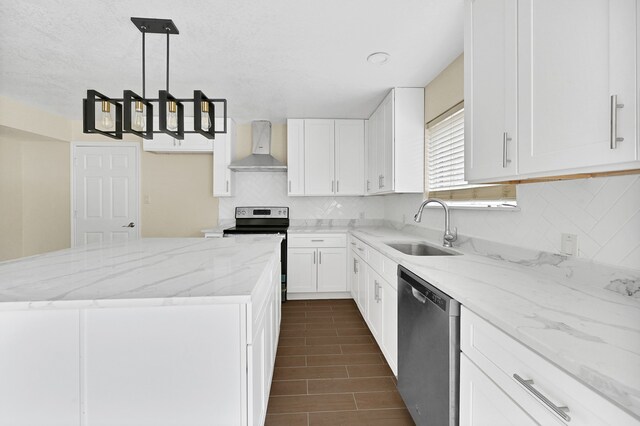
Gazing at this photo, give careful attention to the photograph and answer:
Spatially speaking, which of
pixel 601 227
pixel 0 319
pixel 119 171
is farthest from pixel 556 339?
pixel 119 171

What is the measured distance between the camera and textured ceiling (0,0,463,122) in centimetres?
184

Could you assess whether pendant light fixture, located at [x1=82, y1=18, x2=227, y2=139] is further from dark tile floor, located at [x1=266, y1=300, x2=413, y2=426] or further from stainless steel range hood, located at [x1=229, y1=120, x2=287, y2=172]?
stainless steel range hood, located at [x1=229, y1=120, x2=287, y2=172]

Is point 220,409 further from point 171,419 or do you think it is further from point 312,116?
point 312,116

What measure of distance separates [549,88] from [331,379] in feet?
6.85

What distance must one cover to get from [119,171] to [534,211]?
497cm

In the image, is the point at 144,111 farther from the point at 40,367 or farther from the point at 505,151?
the point at 505,151

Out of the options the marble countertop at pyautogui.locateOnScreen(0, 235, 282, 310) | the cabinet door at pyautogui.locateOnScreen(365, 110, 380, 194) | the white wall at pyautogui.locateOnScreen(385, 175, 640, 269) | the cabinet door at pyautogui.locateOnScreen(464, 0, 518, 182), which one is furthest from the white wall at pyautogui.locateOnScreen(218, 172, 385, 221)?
the cabinet door at pyautogui.locateOnScreen(464, 0, 518, 182)

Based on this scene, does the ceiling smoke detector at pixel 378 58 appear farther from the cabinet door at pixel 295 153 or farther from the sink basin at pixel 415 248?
the cabinet door at pixel 295 153

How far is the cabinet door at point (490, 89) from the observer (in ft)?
4.32

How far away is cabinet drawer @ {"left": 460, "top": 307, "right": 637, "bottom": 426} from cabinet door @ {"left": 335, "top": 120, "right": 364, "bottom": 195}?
3.12 m

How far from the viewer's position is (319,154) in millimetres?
4184

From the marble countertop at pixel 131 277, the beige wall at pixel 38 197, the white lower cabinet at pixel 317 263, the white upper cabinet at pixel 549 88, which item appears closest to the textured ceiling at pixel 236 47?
the white upper cabinet at pixel 549 88

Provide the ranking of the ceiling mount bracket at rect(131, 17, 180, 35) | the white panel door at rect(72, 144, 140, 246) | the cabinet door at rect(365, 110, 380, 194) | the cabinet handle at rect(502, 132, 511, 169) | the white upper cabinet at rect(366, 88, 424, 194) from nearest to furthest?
the cabinet handle at rect(502, 132, 511, 169)
the ceiling mount bracket at rect(131, 17, 180, 35)
the white upper cabinet at rect(366, 88, 424, 194)
the cabinet door at rect(365, 110, 380, 194)
the white panel door at rect(72, 144, 140, 246)

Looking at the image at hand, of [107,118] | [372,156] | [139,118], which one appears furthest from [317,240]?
[107,118]
